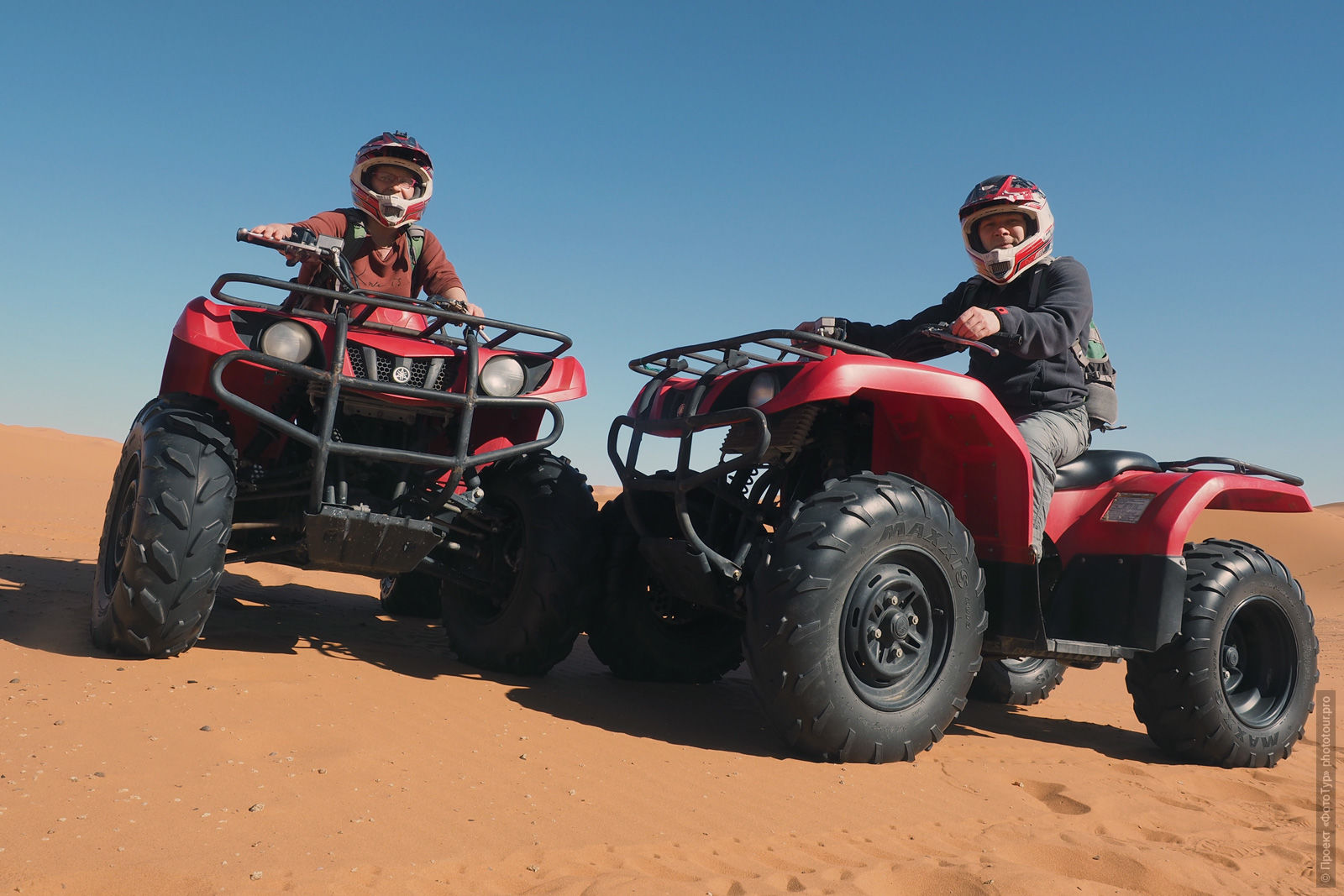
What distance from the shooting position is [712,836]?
105 inches

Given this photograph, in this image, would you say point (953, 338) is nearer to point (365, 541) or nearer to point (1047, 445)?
point (1047, 445)

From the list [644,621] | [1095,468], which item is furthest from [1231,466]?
[644,621]

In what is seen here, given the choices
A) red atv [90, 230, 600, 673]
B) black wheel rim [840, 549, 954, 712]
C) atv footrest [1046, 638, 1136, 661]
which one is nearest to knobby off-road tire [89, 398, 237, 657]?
red atv [90, 230, 600, 673]

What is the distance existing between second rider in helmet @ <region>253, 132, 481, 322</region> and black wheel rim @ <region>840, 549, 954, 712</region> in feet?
7.44

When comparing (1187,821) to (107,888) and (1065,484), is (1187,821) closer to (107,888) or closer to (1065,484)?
(1065,484)

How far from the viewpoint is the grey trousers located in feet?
13.4

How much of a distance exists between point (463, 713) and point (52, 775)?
1.35m

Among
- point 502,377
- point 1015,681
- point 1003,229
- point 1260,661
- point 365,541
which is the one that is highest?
point 1003,229

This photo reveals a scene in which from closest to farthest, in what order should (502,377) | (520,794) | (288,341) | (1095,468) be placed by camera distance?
(520,794) → (288,341) → (502,377) → (1095,468)

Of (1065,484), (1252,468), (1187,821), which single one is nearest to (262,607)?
(1065,484)

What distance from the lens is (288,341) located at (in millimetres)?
4035

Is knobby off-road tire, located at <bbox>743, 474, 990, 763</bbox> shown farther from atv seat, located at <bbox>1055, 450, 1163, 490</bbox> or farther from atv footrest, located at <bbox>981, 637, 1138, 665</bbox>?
atv seat, located at <bbox>1055, 450, 1163, 490</bbox>

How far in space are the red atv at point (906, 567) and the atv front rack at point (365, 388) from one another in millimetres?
591

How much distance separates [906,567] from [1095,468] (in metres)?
1.36
